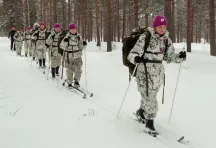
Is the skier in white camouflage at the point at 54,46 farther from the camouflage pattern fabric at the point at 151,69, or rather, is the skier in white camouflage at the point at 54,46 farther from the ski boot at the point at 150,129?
the ski boot at the point at 150,129

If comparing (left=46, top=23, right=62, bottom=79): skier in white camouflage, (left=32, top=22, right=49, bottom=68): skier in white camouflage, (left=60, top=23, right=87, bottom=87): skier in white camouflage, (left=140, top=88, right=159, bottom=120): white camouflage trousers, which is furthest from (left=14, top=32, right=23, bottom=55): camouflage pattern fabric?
(left=140, top=88, right=159, bottom=120): white camouflage trousers

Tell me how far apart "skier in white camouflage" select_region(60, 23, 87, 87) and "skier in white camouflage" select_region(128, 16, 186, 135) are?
439 centimetres

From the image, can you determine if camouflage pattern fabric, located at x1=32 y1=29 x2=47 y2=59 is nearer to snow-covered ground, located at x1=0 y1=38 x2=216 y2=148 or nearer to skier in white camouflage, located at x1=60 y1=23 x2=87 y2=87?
snow-covered ground, located at x1=0 y1=38 x2=216 y2=148

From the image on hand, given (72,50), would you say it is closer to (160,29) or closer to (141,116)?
(141,116)

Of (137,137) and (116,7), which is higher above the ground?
(116,7)

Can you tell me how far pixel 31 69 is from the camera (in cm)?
1402

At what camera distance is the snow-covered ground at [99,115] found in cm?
493

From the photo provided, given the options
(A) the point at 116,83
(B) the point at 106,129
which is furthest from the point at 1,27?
(B) the point at 106,129

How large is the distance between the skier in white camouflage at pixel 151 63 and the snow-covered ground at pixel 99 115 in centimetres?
50

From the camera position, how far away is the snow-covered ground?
16.2 ft

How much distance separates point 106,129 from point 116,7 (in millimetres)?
29502

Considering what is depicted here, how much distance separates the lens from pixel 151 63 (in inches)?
216

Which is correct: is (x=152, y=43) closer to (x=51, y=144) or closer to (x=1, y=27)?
(x=51, y=144)

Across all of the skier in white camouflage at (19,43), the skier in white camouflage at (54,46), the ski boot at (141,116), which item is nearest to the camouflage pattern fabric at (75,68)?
the skier in white camouflage at (54,46)
